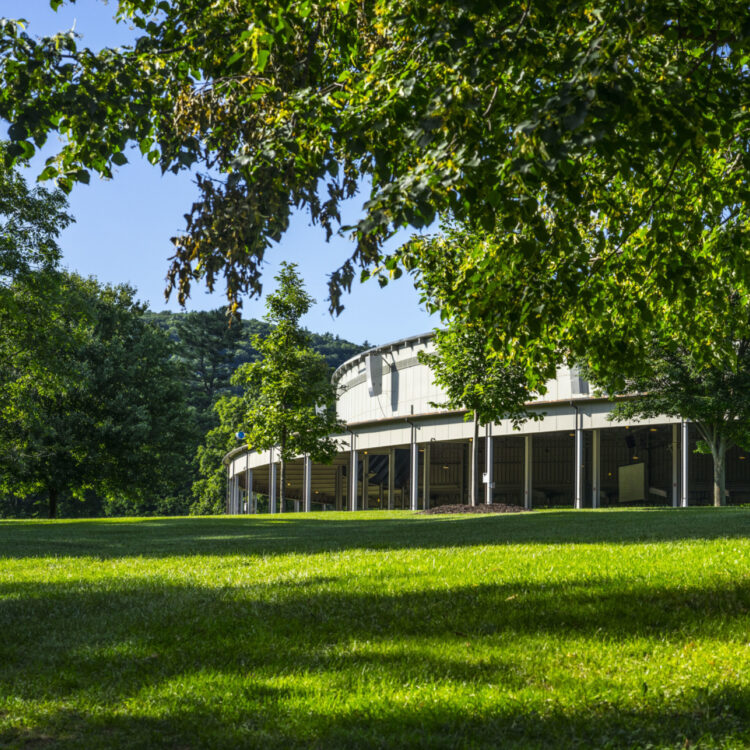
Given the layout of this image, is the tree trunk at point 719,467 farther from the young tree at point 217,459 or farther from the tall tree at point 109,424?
the young tree at point 217,459

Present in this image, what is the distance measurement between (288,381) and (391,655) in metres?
29.0

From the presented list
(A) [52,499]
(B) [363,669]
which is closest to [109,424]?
(A) [52,499]

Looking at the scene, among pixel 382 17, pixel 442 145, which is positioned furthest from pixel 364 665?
pixel 382 17

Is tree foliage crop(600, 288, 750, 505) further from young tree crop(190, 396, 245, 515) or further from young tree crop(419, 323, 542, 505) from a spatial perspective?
young tree crop(190, 396, 245, 515)

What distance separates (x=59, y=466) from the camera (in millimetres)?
43531

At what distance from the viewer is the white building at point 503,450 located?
41.3m

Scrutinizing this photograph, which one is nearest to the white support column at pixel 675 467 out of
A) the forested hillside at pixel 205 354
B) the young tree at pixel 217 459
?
the young tree at pixel 217 459

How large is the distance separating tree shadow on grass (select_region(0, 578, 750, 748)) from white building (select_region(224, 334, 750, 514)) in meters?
32.9

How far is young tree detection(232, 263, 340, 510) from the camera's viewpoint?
113ft

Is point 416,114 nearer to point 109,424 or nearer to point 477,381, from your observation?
point 477,381

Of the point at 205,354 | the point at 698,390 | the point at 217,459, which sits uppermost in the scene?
the point at 205,354

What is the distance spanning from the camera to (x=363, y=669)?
5219 mm

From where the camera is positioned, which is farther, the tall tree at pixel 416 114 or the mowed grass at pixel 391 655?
the tall tree at pixel 416 114

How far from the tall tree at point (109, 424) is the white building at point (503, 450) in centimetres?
595
